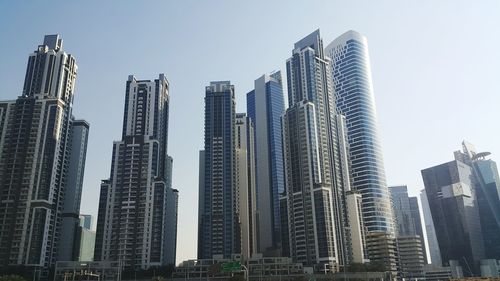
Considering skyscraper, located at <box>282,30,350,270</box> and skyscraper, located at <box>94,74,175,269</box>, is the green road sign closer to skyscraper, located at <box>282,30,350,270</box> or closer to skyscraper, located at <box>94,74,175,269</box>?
skyscraper, located at <box>282,30,350,270</box>

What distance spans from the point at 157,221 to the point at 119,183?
22377 millimetres

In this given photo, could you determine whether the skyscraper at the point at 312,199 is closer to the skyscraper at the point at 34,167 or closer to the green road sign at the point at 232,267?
the green road sign at the point at 232,267

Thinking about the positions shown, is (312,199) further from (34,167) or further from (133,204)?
(34,167)

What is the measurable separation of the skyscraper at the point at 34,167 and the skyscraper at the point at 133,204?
19.5 metres

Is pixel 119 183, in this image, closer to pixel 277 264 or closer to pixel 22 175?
pixel 22 175

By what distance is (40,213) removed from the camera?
17000 centimetres

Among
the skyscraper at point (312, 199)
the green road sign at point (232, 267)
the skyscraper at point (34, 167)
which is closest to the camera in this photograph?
the green road sign at point (232, 267)

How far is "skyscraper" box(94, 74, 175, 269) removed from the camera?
577 ft

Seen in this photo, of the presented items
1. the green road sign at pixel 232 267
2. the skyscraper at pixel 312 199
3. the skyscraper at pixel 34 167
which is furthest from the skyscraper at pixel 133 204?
the green road sign at pixel 232 267

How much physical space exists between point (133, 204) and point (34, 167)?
4049cm

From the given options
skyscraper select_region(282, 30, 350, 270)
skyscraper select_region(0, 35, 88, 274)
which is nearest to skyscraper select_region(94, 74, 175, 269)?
skyscraper select_region(0, 35, 88, 274)

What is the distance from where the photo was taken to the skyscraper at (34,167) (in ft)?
546

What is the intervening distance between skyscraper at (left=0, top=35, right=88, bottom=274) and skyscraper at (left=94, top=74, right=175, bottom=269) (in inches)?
767

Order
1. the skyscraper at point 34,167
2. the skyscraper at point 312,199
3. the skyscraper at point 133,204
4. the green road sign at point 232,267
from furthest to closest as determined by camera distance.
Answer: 1. the skyscraper at point 312,199
2. the skyscraper at point 133,204
3. the skyscraper at point 34,167
4. the green road sign at point 232,267
